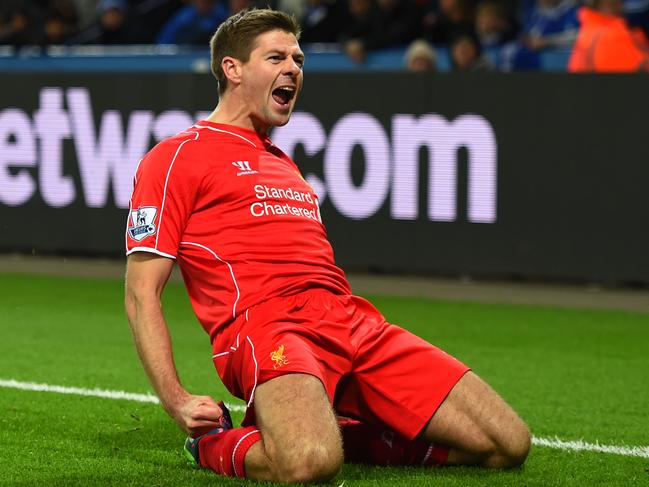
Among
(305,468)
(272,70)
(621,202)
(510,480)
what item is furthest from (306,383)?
(621,202)

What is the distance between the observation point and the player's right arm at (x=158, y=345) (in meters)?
4.93

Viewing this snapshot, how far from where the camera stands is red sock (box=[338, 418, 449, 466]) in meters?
5.52

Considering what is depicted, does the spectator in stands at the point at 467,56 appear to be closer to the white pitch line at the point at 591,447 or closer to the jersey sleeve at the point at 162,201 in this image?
the white pitch line at the point at 591,447

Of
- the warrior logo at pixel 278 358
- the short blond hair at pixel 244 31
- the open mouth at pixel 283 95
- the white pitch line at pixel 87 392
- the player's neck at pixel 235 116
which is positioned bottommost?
the white pitch line at pixel 87 392

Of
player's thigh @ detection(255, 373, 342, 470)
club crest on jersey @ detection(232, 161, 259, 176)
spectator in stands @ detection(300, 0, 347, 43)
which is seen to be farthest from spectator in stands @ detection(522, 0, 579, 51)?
player's thigh @ detection(255, 373, 342, 470)

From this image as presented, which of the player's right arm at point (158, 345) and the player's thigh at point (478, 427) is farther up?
the player's right arm at point (158, 345)

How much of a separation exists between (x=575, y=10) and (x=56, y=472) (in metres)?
10.4

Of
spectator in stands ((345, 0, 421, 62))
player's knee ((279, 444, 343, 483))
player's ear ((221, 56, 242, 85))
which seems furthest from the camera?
spectator in stands ((345, 0, 421, 62))

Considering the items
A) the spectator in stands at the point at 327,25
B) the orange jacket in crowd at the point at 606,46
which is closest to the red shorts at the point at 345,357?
the orange jacket in crowd at the point at 606,46

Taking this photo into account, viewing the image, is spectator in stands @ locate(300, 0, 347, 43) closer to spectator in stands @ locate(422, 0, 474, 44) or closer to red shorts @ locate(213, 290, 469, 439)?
spectator in stands @ locate(422, 0, 474, 44)

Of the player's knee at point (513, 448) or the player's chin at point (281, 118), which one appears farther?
the player's chin at point (281, 118)

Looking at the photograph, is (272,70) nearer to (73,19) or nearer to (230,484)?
(230,484)

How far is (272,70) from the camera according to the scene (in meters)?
5.45

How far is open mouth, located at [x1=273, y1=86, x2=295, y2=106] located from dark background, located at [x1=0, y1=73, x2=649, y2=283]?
19.7 feet
